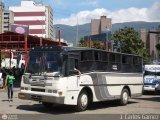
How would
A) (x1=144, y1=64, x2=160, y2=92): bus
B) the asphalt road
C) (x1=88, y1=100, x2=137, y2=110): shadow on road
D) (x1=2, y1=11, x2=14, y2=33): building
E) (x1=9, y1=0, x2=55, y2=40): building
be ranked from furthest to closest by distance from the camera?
1. (x1=2, y1=11, x2=14, y2=33): building
2. (x1=9, y1=0, x2=55, y2=40): building
3. (x1=144, y1=64, x2=160, y2=92): bus
4. (x1=88, y1=100, x2=137, y2=110): shadow on road
5. the asphalt road

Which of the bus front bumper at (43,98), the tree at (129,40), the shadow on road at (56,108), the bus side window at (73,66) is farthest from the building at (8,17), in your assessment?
the bus side window at (73,66)

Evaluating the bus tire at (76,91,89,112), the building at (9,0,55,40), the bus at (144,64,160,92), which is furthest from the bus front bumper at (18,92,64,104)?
the building at (9,0,55,40)

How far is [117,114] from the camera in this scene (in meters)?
17.0

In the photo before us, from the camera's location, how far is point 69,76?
1717 cm

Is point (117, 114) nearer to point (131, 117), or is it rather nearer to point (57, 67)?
point (131, 117)

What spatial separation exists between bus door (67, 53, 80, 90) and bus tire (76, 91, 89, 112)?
1.94 feet

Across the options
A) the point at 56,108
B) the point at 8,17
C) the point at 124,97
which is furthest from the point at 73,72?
the point at 8,17

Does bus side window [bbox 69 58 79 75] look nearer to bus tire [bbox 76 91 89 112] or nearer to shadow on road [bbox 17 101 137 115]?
bus tire [bbox 76 91 89 112]

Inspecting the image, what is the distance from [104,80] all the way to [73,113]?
9.56 feet

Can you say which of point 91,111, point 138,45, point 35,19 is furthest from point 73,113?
point 35,19

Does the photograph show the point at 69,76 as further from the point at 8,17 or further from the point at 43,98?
the point at 8,17

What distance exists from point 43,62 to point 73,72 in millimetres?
1315

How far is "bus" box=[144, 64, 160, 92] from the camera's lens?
98.8 feet

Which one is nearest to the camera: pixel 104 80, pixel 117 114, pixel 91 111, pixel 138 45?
pixel 117 114
